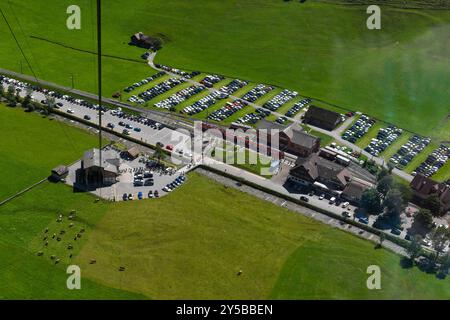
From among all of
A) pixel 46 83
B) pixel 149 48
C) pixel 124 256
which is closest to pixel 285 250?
pixel 124 256

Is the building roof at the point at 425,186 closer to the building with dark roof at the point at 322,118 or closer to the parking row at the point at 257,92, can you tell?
the building with dark roof at the point at 322,118

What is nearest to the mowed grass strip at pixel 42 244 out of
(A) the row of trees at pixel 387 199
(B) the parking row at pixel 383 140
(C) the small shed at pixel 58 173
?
(C) the small shed at pixel 58 173

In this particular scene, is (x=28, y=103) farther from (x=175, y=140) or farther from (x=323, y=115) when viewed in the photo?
(x=323, y=115)

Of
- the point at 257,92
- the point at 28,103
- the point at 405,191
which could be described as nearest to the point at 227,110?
the point at 257,92

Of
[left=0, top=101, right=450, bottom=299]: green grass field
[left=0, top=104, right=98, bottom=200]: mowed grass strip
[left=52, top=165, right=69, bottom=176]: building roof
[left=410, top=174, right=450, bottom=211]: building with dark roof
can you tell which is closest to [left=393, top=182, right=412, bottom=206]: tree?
[left=410, top=174, right=450, bottom=211]: building with dark roof

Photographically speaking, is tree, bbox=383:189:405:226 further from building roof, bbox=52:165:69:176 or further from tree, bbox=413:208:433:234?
building roof, bbox=52:165:69:176

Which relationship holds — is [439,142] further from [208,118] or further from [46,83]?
[46,83]
